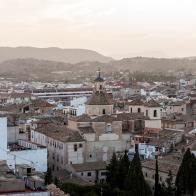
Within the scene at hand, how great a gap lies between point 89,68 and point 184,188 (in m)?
138

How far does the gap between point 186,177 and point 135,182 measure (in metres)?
2.14

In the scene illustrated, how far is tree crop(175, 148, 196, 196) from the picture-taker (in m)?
23.5

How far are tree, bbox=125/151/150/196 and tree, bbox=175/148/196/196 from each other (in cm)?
133

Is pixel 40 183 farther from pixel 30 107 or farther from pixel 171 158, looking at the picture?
pixel 30 107

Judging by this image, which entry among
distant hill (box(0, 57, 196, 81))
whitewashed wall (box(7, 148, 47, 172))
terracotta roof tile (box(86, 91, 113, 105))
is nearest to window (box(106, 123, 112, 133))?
terracotta roof tile (box(86, 91, 113, 105))

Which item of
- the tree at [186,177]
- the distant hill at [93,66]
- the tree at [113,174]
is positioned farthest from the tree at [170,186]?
the distant hill at [93,66]

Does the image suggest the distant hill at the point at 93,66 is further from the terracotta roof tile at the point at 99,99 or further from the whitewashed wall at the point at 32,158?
the whitewashed wall at the point at 32,158

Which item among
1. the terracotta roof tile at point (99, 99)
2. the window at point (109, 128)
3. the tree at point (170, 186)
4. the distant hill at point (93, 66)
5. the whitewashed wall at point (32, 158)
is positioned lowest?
the tree at point (170, 186)

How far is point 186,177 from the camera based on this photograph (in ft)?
77.2

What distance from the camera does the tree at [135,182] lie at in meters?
22.7

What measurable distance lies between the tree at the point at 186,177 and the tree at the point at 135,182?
4.36 feet

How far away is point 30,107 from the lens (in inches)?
1875

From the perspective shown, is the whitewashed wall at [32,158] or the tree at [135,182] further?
the whitewashed wall at [32,158]

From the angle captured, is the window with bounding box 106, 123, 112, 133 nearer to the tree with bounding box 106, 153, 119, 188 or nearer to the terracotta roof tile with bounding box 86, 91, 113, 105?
the terracotta roof tile with bounding box 86, 91, 113, 105
